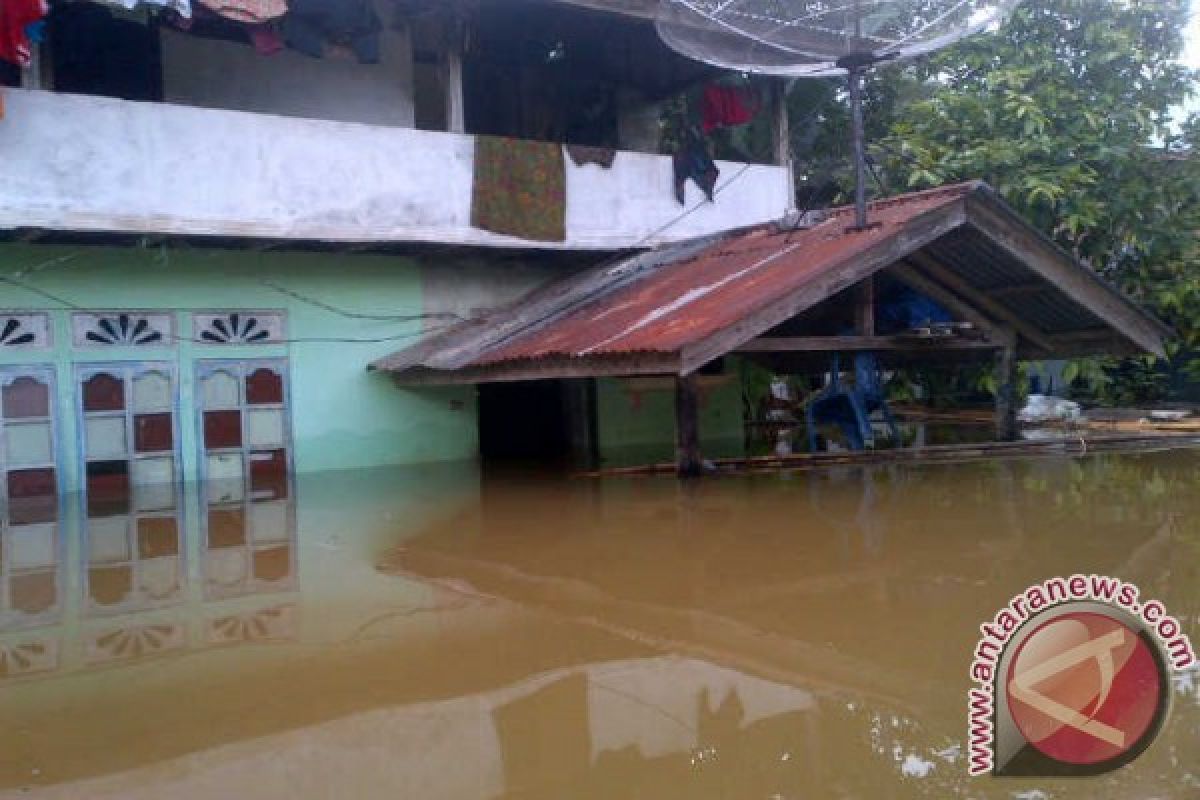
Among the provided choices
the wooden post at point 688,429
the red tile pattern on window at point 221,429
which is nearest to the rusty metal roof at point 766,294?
the wooden post at point 688,429

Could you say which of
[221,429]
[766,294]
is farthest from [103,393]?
[766,294]

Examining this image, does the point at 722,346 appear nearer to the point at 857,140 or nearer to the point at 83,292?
the point at 857,140

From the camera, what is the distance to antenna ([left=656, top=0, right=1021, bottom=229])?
816 centimetres

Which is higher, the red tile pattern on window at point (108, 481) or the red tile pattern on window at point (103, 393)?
the red tile pattern on window at point (103, 393)

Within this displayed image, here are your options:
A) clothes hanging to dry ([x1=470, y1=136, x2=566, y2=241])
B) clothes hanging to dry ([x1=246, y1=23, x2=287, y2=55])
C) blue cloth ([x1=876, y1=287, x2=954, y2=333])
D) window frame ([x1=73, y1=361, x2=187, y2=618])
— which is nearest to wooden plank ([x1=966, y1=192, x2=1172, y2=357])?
blue cloth ([x1=876, y1=287, x2=954, y2=333])

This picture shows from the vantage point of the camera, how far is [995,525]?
21.3 feet

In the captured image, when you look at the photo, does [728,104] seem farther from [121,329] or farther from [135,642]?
[135,642]

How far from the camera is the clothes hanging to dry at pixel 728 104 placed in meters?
13.4

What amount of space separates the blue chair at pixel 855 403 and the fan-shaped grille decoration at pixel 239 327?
5.58m

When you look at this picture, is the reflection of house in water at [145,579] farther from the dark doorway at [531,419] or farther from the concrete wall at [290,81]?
the dark doorway at [531,419]

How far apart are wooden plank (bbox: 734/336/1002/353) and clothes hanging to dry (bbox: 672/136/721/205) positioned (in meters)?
3.86

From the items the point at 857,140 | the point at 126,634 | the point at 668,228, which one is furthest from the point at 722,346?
the point at 668,228

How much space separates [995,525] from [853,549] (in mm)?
1164

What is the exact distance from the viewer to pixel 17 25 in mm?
8609
